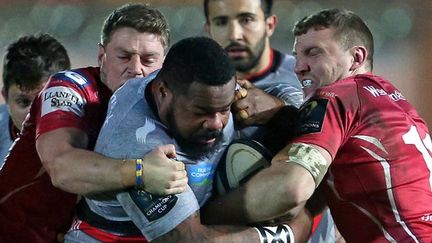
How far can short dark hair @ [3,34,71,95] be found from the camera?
564 centimetres

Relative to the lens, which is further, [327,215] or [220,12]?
[220,12]

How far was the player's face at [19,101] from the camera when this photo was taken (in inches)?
224

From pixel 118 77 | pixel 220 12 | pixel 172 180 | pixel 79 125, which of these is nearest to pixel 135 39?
pixel 118 77

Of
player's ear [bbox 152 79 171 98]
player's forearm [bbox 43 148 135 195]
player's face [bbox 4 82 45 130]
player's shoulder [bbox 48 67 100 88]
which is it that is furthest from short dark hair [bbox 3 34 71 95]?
player's ear [bbox 152 79 171 98]

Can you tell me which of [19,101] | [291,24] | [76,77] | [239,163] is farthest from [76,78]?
[291,24]

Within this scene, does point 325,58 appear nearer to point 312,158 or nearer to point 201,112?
point 312,158

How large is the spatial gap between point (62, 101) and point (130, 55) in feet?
1.83

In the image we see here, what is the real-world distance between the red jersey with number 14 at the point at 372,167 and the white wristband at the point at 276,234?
0.26 m

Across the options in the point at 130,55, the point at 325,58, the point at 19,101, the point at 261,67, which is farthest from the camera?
the point at 261,67

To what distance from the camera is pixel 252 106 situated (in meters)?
4.23

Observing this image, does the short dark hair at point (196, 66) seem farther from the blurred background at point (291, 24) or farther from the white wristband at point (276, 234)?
the blurred background at point (291, 24)

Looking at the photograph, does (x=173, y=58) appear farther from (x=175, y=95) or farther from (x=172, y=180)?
(x=172, y=180)

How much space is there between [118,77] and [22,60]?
124 centimetres

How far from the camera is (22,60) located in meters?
5.70
